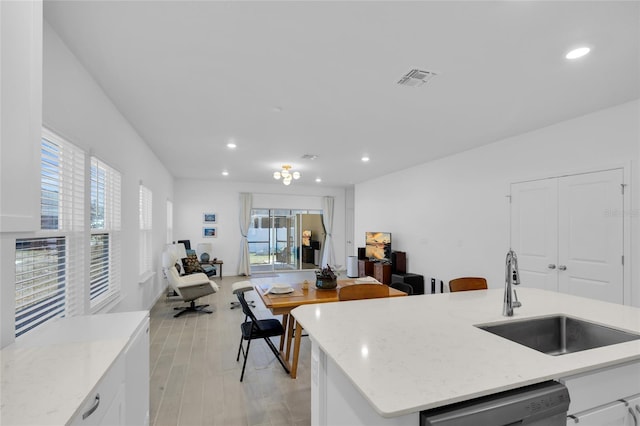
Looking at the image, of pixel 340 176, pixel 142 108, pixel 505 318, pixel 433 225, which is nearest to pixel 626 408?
pixel 505 318

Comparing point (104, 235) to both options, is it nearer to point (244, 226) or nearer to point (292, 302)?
point (292, 302)

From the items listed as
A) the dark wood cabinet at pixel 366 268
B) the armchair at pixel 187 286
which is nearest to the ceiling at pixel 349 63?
the armchair at pixel 187 286

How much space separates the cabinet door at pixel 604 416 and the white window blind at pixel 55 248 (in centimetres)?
260

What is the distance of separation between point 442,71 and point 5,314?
3121 mm

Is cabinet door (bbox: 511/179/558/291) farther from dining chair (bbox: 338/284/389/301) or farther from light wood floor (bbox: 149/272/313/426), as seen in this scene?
light wood floor (bbox: 149/272/313/426)

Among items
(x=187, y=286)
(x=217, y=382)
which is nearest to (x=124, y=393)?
(x=217, y=382)

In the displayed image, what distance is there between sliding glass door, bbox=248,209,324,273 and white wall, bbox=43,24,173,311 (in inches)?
141

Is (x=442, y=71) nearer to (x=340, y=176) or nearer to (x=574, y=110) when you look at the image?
(x=574, y=110)

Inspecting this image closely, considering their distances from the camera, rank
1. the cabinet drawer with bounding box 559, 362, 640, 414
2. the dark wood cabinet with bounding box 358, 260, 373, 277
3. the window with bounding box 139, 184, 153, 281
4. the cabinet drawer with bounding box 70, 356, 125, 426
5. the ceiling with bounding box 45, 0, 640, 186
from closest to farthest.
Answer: the cabinet drawer with bounding box 70, 356, 125, 426 → the cabinet drawer with bounding box 559, 362, 640, 414 → the ceiling with bounding box 45, 0, 640, 186 → the window with bounding box 139, 184, 153, 281 → the dark wood cabinet with bounding box 358, 260, 373, 277

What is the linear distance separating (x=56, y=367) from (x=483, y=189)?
5.11m

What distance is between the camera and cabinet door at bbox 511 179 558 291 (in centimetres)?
372

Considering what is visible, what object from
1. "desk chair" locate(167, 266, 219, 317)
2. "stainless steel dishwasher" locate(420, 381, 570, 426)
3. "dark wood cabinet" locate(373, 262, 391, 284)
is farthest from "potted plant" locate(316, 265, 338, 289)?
"dark wood cabinet" locate(373, 262, 391, 284)

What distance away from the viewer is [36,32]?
3.62 feet

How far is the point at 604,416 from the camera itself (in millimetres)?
1164
